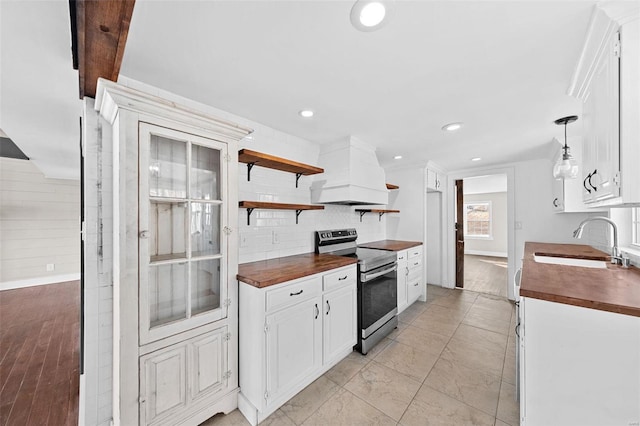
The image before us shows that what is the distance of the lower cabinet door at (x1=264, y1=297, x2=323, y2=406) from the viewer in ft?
5.55

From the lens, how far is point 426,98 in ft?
6.40

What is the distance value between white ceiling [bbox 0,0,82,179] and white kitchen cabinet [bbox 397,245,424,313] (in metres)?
3.46

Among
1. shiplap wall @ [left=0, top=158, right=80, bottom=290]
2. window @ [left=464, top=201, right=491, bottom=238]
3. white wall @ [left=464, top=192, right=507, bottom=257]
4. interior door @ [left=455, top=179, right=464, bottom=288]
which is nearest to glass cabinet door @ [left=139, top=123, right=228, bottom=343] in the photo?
interior door @ [left=455, top=179, right=464, bottom=288]

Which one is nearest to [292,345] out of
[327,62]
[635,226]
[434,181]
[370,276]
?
A: [370,276]

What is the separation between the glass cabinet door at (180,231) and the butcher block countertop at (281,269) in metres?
0.23

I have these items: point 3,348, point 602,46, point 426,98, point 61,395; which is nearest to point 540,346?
point 602,46

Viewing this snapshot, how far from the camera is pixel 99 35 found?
1.04m

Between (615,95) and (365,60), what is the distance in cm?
121

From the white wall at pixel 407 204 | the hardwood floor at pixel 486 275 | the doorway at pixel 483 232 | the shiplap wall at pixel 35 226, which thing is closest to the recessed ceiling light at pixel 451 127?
the white wall at pixel 407 204

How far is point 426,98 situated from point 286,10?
1295 mm

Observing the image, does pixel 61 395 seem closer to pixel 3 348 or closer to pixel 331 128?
pixel 3 348

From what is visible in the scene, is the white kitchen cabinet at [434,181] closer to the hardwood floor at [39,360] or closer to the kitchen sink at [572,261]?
the kitchen sink at [572,261]

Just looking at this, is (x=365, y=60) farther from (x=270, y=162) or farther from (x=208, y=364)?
(x=208, y=364)

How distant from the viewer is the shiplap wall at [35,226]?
4457 mm
